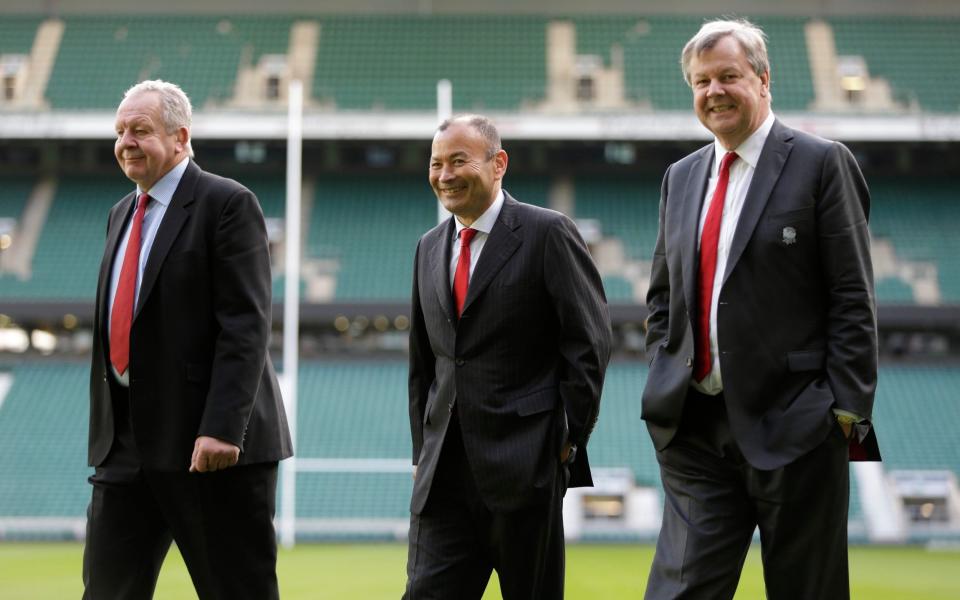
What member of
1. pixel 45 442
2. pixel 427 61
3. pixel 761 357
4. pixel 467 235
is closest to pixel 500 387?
pixel 467 235

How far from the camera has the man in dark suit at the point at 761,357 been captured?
2.97 metres

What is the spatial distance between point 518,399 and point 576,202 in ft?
60.0

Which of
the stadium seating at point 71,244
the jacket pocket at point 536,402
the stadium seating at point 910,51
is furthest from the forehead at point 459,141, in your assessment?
the stadium seating at point 910,51

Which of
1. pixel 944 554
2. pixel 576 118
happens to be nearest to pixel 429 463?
pixel 944 554

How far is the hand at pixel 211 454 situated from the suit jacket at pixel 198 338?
0.02 meters

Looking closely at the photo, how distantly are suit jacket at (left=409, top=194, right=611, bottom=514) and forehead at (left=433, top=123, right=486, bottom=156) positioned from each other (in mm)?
248

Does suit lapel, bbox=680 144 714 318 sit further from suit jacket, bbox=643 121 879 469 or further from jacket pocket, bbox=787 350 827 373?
jacket pocket, bbox=787 350 827 373

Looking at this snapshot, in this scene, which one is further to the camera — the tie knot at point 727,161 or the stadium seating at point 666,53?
the stadium seating at point 666,53

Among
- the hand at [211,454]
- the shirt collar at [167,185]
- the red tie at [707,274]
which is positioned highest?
the shirt collar at [167,185]

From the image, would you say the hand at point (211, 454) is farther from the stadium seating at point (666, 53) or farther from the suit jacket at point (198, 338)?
the stadium seating at point (666, 53)

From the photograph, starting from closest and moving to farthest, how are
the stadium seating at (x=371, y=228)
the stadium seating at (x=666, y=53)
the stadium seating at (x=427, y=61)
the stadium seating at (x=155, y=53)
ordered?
the stadium seating at (x=371, y=228), the stadium seating at (x=427, y=61), the stadium seating at (x=666, y=53), the stadium seating at (x=155, y=53)

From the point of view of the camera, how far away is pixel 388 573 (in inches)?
474

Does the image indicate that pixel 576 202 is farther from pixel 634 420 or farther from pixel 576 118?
pixel 634 420

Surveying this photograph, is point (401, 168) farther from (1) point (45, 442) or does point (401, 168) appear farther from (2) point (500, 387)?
(2) point (500, 387)
